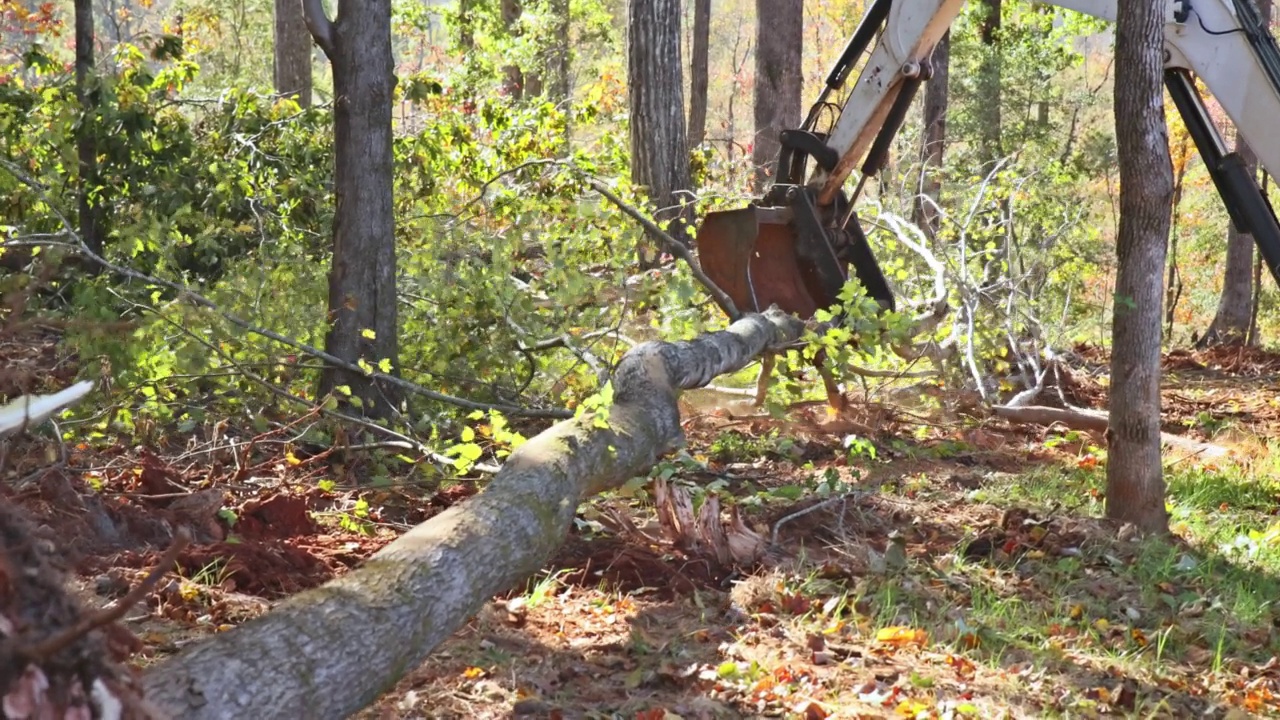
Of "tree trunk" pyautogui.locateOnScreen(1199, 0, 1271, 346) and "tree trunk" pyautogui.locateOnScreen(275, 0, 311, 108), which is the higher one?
"tree trunk" pyautogui.locateOnScreen(275, 0, 311, 108)

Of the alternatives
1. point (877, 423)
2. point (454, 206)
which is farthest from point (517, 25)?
point (877, 423)

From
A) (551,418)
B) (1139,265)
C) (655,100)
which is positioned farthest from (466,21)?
(1139,265)

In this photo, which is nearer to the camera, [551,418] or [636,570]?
[636,570]

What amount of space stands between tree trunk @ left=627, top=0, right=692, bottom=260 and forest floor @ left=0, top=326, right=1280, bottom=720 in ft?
13.9

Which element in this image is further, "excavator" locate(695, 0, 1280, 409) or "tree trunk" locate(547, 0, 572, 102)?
"tree trunk" locate(547, 0, 572, 102)

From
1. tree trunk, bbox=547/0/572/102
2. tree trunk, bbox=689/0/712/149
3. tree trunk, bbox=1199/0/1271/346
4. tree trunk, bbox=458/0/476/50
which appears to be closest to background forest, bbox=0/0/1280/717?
tree trunk, bbox=1199/0/1271/346

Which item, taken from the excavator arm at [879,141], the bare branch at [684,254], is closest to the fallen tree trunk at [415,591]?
the bare branch at [684,254]

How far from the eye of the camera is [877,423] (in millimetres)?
7996

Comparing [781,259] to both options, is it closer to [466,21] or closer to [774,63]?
[774,63]

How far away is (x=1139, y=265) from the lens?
17.8 ft

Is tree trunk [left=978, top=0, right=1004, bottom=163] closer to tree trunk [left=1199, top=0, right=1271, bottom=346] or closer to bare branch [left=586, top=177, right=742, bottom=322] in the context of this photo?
tree trunk [left=1199, top=0, right=1271, bottom=346]

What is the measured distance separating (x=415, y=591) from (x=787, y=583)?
2032 millimetres

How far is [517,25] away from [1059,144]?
968 cm

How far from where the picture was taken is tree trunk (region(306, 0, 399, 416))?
20.3ft
